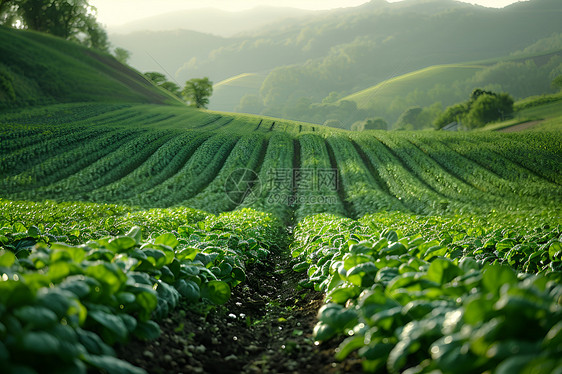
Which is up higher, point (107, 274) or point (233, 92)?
point (233, 92)

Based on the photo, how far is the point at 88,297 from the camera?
2.25 meters

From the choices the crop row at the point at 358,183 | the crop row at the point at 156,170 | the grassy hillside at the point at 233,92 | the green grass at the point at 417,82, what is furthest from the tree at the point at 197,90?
the grassy hillside at the point at 233,92

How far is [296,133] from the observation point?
39500 mm

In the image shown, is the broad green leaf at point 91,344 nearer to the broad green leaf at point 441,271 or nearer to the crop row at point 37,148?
the broad green leaf at point 441,271

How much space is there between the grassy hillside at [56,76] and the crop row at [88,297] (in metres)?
41.4

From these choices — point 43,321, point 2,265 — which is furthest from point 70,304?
point 2,265

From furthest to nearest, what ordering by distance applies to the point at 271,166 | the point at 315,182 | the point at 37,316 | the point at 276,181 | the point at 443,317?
the point at 271,166 < the point at 276,181 < the point at 315,182 < the point at 443,317 < the point at 37,316

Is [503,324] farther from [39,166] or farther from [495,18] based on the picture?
[495,18]

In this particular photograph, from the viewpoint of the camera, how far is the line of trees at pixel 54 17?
60.6 m

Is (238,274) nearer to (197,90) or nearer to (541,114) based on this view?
(541,114)

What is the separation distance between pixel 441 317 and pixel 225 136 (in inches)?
1308

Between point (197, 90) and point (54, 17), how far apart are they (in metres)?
27.8

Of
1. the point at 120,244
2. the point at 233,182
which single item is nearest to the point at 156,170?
the point at 233,182

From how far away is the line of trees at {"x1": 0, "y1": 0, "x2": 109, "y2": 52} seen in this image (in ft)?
199
